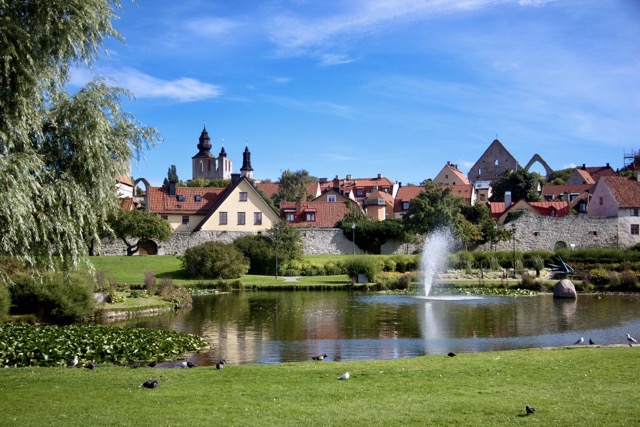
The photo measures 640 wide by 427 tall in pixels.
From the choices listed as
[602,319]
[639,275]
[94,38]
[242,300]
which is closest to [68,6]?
[94,38]

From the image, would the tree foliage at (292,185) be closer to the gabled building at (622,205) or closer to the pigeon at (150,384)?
the gabled building at (622,205)

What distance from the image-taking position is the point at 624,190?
59281 millimetres

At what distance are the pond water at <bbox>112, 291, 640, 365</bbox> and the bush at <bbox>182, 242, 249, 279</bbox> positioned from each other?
25.0 ft

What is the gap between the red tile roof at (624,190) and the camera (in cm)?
5816

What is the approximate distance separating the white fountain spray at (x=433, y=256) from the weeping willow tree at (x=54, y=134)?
89.4 ft

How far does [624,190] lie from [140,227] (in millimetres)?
44387

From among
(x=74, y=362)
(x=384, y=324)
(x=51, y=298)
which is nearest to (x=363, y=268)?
(x=384, y=324)

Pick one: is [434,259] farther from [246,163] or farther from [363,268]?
[246,163]

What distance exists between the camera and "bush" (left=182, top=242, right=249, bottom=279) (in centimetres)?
4238

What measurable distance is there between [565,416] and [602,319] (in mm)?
17943

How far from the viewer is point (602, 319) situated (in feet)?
80.0

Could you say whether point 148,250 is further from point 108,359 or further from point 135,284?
point 108,359

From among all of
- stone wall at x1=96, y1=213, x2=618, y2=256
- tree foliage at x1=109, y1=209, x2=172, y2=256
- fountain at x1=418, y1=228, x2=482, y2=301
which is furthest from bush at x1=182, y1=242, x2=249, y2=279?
stone wall at x1=96, y1=213, x2=618, y2=256

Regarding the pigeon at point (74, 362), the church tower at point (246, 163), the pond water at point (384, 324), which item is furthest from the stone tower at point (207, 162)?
the pigeon at point (74, 362)
